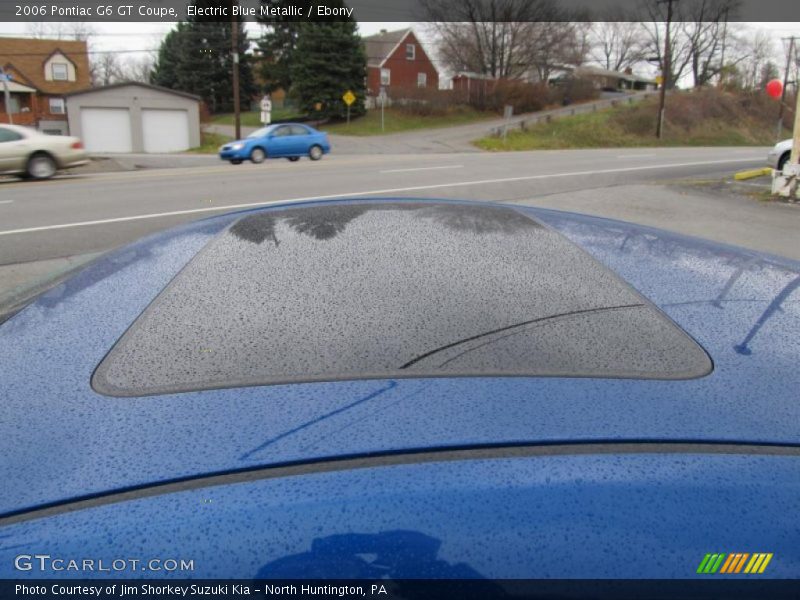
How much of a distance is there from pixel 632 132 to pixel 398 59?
3173 centimetres

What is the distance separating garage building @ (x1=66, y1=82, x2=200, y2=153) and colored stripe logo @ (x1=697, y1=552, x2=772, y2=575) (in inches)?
1628

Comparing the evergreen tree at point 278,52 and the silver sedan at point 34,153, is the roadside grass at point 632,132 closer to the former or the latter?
the silver sedan at point 34,153

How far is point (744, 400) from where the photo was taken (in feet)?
3.99

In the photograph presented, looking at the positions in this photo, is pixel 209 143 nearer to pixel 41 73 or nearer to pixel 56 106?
pixel 56 106

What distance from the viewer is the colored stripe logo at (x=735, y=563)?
0.95 meters

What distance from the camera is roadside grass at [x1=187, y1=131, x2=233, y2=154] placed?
36625mm

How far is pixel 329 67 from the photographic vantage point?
165 feet

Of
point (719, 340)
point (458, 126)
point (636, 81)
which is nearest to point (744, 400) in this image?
point (719, 340)

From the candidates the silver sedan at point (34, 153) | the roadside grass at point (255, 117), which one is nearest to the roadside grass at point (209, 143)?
the roadside grass at point (255, 117)

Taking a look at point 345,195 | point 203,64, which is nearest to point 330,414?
point 345,195

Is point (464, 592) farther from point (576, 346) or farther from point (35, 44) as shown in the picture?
point (35, 44)

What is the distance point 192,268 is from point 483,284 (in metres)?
0.87

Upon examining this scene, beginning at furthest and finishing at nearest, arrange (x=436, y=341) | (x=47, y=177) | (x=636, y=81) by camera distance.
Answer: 1. (x=636, y=81)
2. (x=47, y=177)
3. (x=436, y=341)

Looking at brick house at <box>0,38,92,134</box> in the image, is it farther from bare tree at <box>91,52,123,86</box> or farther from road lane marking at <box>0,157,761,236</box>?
road lane marking at <box>0,157,761,236</box>
